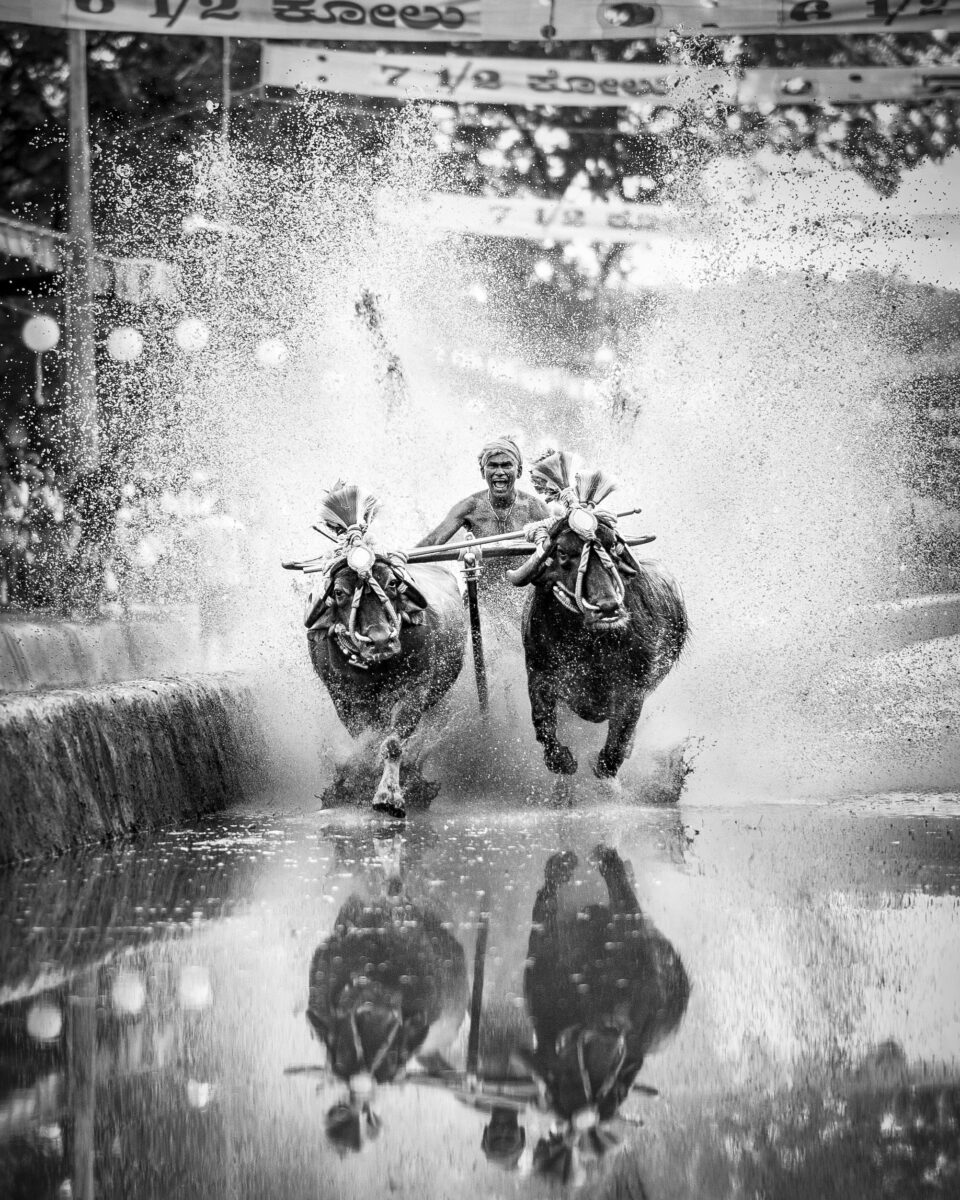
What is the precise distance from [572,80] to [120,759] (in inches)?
585

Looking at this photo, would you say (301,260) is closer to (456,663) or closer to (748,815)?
(456,663)

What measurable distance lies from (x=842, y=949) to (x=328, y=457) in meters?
11.3

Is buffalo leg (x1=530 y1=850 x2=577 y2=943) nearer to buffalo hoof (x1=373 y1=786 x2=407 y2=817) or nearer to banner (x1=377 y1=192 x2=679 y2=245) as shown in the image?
buffalo hoof (x1=373 y1=786 x2=407 y2=817)

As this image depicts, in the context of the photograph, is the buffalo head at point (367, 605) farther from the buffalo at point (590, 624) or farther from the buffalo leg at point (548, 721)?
the buffalo leg at point (548, 721)

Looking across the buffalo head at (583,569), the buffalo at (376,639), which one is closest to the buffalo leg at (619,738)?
the buffalo head at (583,569)

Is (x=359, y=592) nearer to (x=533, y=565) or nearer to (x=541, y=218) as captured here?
(x=533, y=565)

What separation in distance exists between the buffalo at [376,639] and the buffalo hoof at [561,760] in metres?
0.77

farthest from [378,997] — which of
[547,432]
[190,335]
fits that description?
[547,432]

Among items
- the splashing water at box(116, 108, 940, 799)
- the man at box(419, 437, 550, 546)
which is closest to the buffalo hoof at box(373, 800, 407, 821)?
the splashing water at box(116, 108, 940, 799)

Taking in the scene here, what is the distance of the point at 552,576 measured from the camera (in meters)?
9.47

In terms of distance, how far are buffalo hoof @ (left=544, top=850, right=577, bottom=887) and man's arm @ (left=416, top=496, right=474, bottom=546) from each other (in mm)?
3689

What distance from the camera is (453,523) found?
37.6 ft

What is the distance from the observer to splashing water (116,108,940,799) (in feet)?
40.7

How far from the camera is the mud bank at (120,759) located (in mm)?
7879
